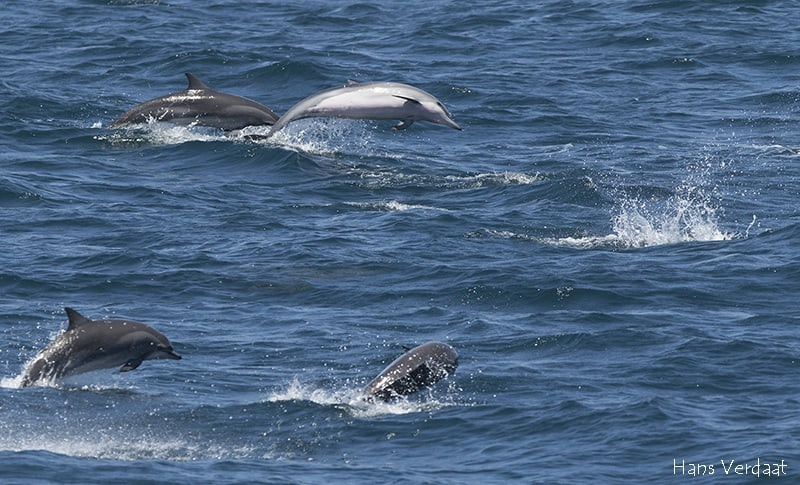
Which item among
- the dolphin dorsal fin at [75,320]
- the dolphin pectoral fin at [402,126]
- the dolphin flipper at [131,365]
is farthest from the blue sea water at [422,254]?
the dolphin pectoral fin at [402,126]

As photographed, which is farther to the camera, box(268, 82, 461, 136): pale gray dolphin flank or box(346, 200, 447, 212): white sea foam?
box(346, 200, 447, 212): white sea foam

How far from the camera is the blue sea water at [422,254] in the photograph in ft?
68.7

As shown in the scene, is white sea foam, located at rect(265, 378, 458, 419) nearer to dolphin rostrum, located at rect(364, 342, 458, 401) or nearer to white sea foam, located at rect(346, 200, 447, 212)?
dolphin rostrum, located at rect(364, 342, 458, 401)

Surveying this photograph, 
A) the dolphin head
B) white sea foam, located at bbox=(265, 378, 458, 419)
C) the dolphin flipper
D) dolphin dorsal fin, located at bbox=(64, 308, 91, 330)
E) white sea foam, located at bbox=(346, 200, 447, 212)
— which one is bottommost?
white sea foam, located at bbox=(346, 200, 447, 212)

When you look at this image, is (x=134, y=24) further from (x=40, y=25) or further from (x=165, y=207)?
(x=165, y=207)

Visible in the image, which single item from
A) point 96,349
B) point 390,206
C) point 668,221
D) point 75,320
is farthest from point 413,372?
point 390,206

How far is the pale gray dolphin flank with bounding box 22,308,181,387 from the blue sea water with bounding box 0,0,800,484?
333 mm

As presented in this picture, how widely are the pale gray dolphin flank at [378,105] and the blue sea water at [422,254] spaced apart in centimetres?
158

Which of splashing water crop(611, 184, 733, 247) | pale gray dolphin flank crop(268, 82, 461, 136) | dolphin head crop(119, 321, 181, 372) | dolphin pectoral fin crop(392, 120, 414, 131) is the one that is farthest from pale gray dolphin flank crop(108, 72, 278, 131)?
dolphin head crop(119, 321, 181, 372)

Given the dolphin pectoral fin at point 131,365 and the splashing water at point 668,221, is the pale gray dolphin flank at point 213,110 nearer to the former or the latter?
the splashing water at point 668,221

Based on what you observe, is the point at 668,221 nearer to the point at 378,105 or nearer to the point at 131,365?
the point at 378,105

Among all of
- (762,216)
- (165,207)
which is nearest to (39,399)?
(165,207)

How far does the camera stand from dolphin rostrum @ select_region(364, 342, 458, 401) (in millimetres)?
21672

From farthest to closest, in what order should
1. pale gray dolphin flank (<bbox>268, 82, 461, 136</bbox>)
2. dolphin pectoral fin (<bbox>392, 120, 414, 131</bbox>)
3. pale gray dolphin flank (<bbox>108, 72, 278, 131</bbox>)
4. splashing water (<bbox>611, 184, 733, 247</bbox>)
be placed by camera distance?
1. pale gray dolphin flank (<bbox>108, 72, 278, 131</bbox>)
2. pale gray dolphin flank (<bbox>268, 82, 461, 136</bbox>)
3. dolphin pectoral fin (<bbox>392, 120, 414, 131</bbox>)
4. splashing water (<bbox>611, 184, 733, 247</bbox>)
